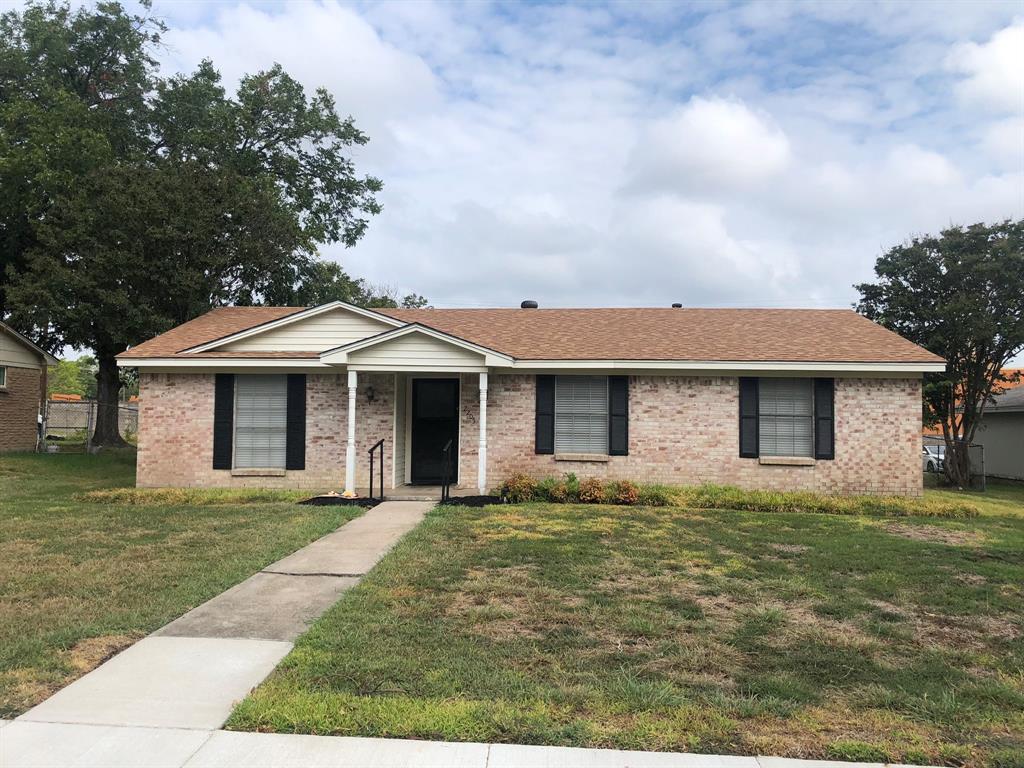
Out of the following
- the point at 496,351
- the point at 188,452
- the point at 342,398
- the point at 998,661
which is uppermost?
the point at 496,351

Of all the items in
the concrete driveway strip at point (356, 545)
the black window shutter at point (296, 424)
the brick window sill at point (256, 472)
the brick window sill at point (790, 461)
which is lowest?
the concrete driveway strip at point (356, 545)

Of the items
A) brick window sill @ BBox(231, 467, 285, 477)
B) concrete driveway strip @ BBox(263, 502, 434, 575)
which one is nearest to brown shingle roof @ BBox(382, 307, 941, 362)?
concrete driveway strip @ BBox(263, 502, 434, 575)

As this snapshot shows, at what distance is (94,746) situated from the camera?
11.3ft

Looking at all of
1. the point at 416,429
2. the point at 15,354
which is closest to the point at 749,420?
the point at 416,429

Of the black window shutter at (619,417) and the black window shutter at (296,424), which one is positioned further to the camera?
the black window shutter at (296,424)

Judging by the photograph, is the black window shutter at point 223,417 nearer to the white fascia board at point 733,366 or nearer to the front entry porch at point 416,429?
the front entry porch at point 416,429

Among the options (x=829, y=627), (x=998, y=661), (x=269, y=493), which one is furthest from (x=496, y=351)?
(x=998, y=661)

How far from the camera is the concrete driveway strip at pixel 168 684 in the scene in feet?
12.3

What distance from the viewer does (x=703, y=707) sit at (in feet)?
12.8

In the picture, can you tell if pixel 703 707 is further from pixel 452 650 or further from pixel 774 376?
pixel 774 376

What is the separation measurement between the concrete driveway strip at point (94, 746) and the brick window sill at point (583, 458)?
1000cm

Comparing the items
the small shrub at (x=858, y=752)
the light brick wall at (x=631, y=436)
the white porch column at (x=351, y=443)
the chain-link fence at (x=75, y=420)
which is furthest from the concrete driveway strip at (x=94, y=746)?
the chain-link fence at (x=75, y=420)

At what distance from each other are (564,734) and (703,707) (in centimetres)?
86

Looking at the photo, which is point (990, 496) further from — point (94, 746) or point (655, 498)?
point (94, 746)
